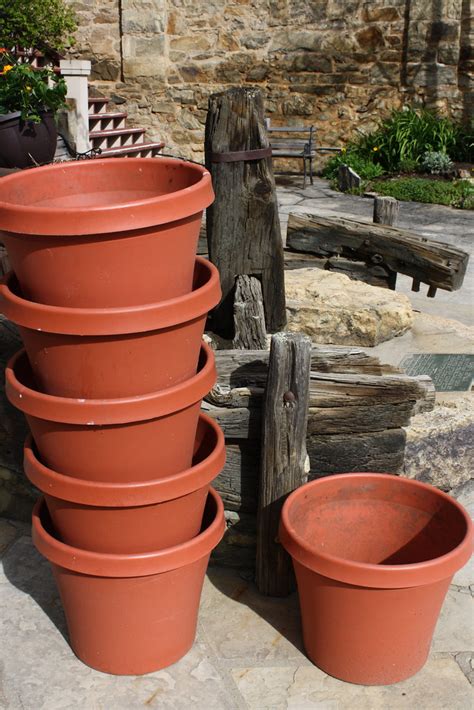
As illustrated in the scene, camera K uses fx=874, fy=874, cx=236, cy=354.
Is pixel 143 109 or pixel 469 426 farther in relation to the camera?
pixel 143 109

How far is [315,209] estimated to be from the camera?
942 centimetres

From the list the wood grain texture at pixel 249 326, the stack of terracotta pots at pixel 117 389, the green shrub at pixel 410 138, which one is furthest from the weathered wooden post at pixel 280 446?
the green shrub at pixel 410 138

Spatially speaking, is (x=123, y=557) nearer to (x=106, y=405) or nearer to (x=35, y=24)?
(x=106, y=405)

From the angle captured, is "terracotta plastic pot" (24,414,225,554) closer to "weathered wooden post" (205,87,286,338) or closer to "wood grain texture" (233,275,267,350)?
"wood grain texture" (233,275,267,350)

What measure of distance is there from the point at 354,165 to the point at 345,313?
22.2 feet

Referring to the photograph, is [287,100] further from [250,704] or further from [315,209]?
[250,704]

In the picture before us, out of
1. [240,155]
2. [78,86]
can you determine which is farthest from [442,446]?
[78,86]

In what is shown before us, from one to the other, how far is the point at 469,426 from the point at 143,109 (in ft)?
29.7

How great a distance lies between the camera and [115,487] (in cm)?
247

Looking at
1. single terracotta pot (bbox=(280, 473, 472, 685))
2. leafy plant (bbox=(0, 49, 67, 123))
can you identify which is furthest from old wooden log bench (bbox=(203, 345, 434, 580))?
leafy plant (bbox=(0, 49, 67, 123))

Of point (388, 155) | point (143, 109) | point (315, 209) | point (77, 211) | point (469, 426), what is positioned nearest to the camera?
point (77, 211)

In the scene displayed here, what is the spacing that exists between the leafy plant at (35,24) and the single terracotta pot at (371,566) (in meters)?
8.21

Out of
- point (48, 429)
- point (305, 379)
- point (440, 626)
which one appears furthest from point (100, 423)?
point (440, 626)

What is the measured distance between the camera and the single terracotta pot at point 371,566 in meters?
2.63
